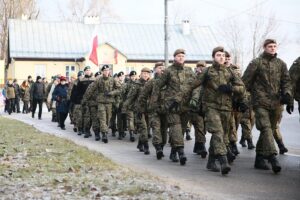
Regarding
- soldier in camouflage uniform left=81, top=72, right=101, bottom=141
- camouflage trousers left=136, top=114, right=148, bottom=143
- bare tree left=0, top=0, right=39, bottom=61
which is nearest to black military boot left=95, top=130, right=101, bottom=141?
soldier in camouflage uniform left=81, top=72, right=101, bottom=141

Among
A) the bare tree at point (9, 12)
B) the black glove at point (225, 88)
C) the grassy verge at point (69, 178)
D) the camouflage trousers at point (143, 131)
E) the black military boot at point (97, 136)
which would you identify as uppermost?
the bare tree at point (9, 12)

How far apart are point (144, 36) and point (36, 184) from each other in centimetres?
6190

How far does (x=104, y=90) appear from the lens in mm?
17656

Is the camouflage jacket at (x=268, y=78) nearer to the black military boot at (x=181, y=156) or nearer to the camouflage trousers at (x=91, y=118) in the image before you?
the black military boot at (x=181, y=156)

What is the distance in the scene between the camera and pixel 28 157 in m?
11.9

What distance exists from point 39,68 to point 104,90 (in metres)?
49.8

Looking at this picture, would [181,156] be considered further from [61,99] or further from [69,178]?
[61,99]

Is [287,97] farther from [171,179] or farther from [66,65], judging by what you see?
[66,65]

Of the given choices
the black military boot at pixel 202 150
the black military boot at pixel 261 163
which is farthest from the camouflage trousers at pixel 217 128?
the black military boot at pixel 202 150

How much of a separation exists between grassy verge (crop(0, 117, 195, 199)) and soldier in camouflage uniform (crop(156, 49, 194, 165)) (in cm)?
144

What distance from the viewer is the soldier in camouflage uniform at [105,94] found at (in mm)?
17438

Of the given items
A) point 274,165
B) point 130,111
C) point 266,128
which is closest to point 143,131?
point 130,111

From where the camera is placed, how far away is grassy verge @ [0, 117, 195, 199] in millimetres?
8062

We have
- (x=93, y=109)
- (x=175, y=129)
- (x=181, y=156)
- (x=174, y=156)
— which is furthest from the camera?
(x=93, y=109)
